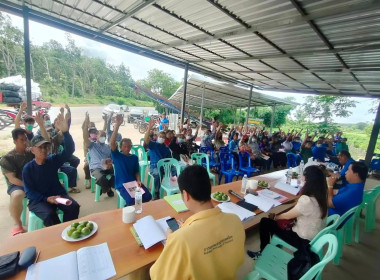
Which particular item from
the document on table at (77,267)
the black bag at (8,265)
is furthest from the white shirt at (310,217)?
the black bag at (8,265)

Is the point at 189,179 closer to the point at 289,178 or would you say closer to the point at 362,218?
the point at 289,178

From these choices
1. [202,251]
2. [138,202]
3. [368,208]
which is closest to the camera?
[202,251]

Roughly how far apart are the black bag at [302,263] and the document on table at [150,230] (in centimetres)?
110

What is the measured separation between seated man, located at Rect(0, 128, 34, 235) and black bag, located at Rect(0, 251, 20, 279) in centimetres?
181

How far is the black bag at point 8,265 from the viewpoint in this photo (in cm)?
99

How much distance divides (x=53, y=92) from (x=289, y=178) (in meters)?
29.1

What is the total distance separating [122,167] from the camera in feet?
9.66

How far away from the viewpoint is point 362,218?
153 inches

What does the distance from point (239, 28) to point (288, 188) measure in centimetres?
301

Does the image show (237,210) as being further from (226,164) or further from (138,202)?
(226,164)

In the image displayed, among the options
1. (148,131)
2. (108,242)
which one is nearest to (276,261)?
(108,242)

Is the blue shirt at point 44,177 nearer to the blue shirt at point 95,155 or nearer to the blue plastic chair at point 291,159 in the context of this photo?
the blue shirt at point 95,155

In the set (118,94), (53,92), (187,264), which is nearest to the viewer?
(187,264)

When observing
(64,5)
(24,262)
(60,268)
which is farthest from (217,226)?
(64,5)
